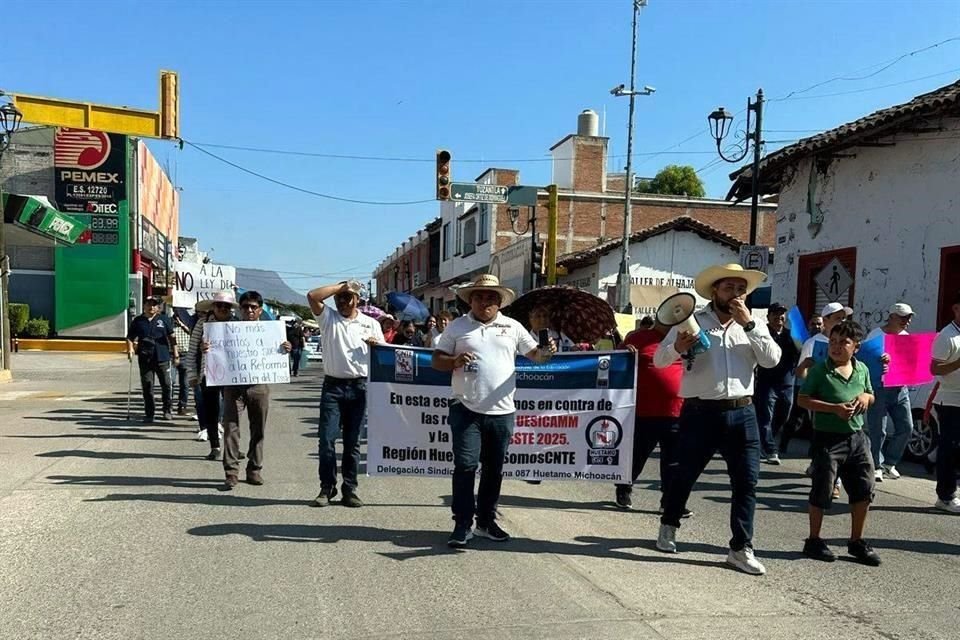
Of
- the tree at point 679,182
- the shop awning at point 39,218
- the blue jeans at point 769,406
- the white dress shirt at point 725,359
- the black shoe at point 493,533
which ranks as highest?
the tree at point 679,182

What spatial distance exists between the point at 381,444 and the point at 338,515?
2.19 feet

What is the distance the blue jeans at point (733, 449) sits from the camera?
17.2ft

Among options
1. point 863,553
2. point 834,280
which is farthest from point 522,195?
point 863,553

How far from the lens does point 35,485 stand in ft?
24.5

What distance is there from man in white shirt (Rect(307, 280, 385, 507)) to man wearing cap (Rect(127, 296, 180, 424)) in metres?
6.24

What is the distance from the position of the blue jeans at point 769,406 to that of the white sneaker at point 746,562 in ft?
14.9

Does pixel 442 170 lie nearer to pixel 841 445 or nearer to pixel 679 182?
pixel 841 445

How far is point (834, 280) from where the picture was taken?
13109mm

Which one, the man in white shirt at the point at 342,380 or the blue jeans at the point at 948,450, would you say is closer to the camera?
the man in white shirt at the point at 342,380

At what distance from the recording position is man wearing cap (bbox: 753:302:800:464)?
961 cm

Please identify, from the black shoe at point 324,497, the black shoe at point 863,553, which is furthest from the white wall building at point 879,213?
the black shoe at point 324,497

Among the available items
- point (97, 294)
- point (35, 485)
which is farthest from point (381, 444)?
point (97, 294)

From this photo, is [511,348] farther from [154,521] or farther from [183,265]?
[183,265]

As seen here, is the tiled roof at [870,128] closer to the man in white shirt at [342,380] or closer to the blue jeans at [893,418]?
the blue jeans at [893,418]
